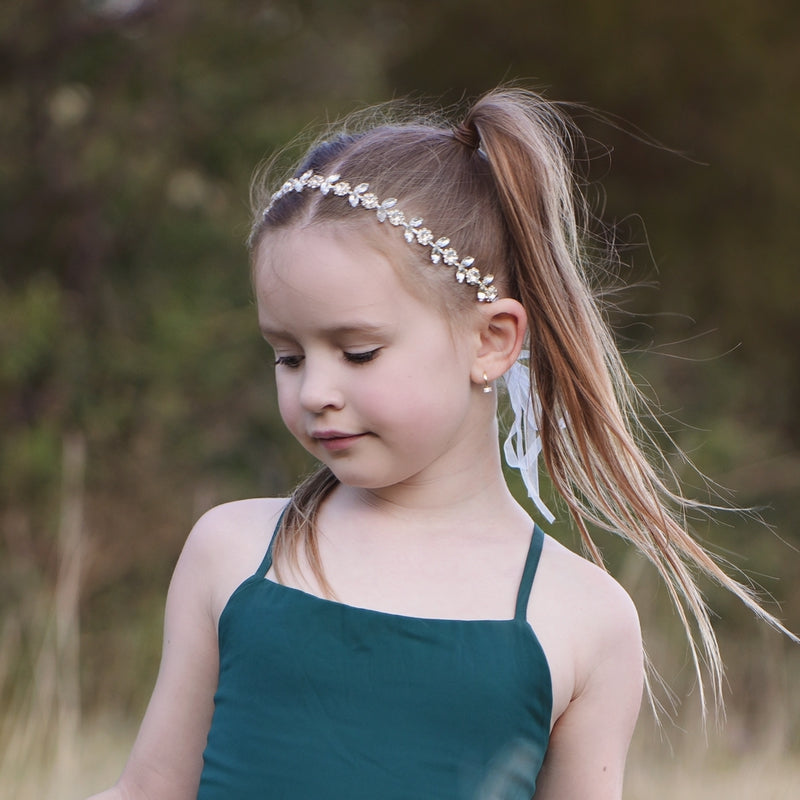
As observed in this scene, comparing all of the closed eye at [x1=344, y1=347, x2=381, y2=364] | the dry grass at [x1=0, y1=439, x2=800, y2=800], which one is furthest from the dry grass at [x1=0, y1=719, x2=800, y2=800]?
the closed eye at [x1=344, y1=347, x2=381, y2=364]

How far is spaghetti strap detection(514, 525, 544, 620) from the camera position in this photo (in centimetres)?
165

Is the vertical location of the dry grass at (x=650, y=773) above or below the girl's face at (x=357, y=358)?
below

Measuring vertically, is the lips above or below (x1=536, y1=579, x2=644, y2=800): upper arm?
above

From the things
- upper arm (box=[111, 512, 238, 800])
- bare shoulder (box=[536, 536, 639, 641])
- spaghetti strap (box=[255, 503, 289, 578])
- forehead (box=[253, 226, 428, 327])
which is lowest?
upper arm (box=[111, 512, 238, 800])

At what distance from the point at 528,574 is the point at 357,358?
1.22 feet

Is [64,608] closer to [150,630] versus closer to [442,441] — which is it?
[442,441]

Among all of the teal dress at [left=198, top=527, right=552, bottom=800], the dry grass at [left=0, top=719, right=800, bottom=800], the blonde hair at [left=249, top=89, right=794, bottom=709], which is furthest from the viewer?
the dry grass at [left=0, top=719, right=800, bottom=800]

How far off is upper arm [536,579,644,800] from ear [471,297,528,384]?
0.35m

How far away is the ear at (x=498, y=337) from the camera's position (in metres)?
1.77

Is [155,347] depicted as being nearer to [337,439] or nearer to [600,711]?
[337,439]

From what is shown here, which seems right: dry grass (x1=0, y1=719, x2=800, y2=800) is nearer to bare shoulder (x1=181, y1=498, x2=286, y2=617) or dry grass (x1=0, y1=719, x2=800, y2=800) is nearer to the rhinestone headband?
bare shoulder (x1=181, y1=498, x2=286, y2=617)

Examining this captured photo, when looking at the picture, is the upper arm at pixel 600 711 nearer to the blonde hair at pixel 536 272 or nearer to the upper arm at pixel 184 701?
the blonde hair at pixel 536 272

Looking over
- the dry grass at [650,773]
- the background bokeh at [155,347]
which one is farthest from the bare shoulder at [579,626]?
the background bokeh at [155,347]

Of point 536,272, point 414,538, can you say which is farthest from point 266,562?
point 536,272
